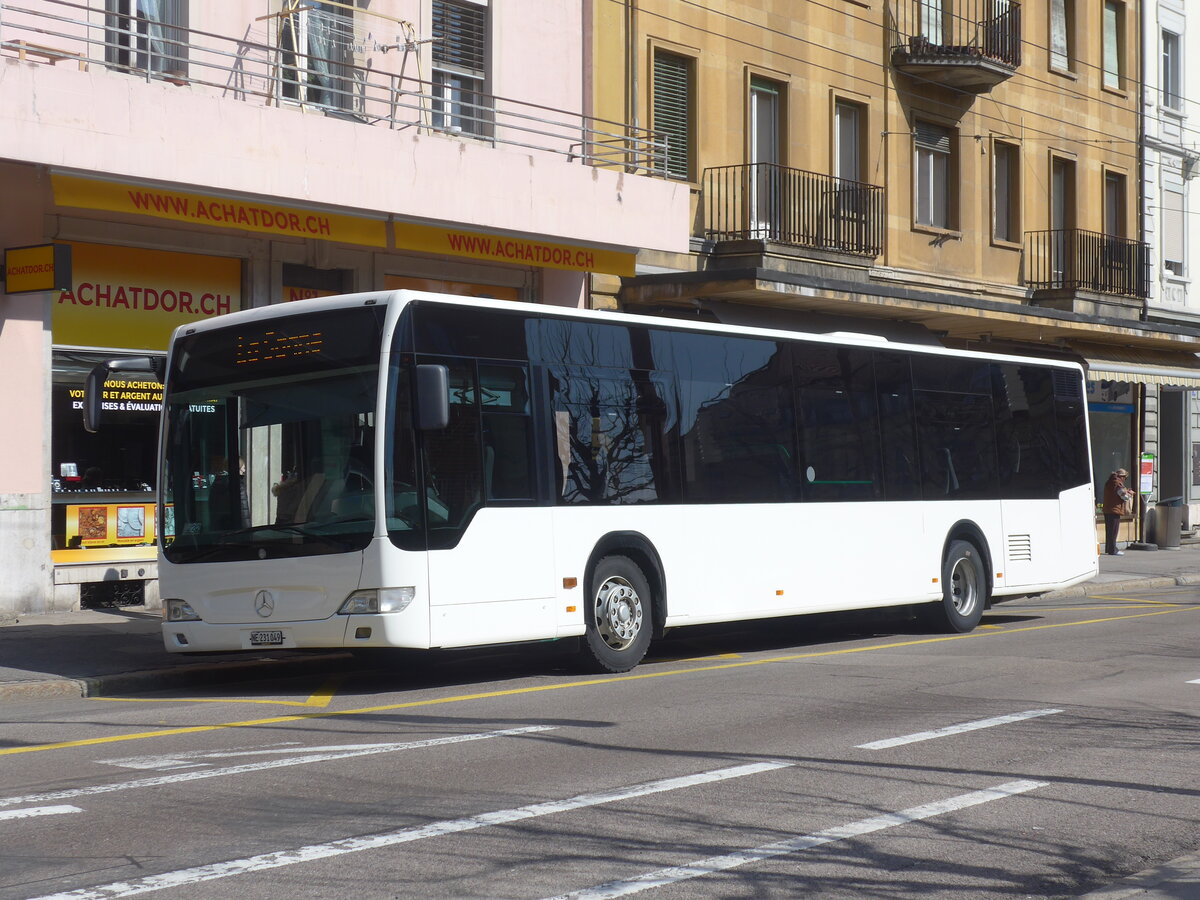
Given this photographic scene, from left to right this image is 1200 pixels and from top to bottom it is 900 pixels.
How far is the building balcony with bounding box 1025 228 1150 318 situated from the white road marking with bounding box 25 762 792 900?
25741mm

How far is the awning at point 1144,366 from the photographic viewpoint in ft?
106

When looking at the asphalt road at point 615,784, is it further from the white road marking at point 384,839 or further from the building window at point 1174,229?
the building window at point 1174,229

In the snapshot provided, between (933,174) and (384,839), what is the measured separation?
2517 centimetres

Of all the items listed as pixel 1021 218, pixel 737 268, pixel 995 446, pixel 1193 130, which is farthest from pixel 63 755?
pixel 1193 130

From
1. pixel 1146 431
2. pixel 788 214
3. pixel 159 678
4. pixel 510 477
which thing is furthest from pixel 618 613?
pixel 1146 431

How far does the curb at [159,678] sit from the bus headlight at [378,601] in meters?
0.88

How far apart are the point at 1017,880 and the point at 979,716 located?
413cm

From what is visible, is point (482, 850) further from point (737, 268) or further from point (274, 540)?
point (737, 268)

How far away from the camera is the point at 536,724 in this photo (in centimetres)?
955

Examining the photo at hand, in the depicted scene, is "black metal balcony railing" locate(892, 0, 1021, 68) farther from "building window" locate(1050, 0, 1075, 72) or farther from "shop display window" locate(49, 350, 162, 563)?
"shop display window" locate(49, 350, 162, 563)

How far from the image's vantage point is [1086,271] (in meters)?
32.9

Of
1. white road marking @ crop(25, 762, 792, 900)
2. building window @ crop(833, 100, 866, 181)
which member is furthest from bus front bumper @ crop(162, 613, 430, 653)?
building window @ crop(833, 100, 866, 181)

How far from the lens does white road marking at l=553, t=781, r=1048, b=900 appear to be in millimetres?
5578

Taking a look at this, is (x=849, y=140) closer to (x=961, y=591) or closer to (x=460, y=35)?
(x=460, y=35)
